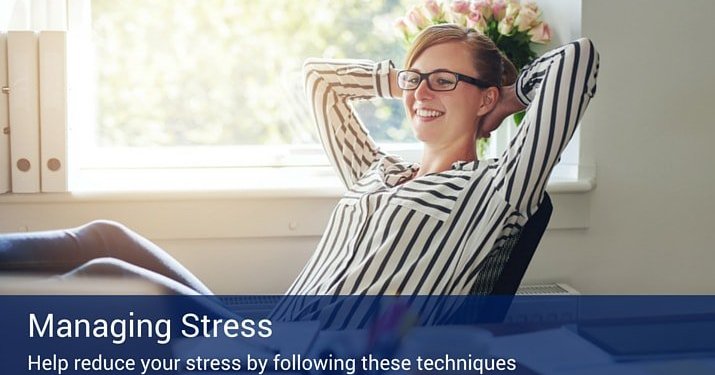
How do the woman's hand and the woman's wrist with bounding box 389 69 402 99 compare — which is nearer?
the woman's hand

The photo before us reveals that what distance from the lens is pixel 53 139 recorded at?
1.88 m

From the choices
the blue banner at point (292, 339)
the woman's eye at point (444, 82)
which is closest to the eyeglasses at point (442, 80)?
the woman's eye at point (444, 82)

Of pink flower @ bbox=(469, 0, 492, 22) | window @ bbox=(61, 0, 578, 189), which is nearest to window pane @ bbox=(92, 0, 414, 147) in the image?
window @ bbox=(61, 0, 578, 189)

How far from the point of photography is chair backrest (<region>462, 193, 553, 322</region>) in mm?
1407

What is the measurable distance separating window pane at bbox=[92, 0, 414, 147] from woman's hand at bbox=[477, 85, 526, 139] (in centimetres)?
74

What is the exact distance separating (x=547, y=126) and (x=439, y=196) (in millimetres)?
211

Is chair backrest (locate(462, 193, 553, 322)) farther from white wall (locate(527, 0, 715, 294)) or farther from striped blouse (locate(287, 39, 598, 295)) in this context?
white wall (locate(527, 0, 715, 294))

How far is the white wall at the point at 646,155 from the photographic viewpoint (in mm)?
2025

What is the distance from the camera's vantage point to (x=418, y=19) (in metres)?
2.06

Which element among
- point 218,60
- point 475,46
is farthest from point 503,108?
point 218,60

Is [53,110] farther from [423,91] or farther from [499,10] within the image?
[499,10]

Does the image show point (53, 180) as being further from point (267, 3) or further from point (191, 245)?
point (267, 3)

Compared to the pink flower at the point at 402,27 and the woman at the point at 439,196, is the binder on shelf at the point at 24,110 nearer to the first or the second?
the woman at the point at 439,196

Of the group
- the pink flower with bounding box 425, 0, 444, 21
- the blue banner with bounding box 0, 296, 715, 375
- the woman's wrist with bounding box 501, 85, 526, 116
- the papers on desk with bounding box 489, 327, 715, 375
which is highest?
the pink flower with bounding box 425, 0, 444, 21
